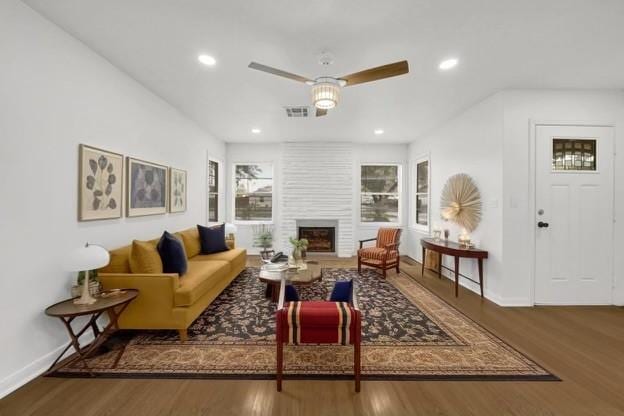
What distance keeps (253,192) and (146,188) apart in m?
3.27

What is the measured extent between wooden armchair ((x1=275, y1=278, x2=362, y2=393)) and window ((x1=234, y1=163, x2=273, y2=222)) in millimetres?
4813

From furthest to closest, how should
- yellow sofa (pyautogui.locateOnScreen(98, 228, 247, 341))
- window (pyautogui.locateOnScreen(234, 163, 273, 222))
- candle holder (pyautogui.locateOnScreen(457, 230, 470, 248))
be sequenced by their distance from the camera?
window (pyautogui.locateOnScreen(234, 163, 273, 222)) < candle holder (pyautogui.locateOnScreen(457, 230, 470, 248)) < yellow sofa (pyautogui.locateOnScreen(98, 228, 247, 341))

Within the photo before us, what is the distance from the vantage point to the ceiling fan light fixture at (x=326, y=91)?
2344 mm

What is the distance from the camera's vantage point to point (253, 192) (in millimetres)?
6555

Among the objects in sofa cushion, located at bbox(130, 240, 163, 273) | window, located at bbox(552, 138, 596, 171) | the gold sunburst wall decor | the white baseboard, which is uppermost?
window, located at bbox(552, 138, 596, 171)

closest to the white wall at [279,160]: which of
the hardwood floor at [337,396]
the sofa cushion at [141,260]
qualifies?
the sofa cushion at [141,260]

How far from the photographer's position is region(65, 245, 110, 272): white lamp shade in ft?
6.50

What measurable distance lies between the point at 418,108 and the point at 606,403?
3655 millimetres

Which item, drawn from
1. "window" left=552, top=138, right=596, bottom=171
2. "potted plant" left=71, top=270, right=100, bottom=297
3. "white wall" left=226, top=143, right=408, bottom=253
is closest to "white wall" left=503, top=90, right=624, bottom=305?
"window" left=552, top=138, right=596, bottom=171

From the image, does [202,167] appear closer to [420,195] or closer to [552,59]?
[420,195]

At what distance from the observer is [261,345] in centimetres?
241

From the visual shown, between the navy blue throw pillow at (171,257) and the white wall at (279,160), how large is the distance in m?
3.44

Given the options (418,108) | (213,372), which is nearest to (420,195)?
(418,108)

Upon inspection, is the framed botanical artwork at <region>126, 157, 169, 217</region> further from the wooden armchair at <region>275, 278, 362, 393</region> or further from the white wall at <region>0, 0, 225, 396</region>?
the wooden armchair at <region>275, 278, 362, 393</region>
